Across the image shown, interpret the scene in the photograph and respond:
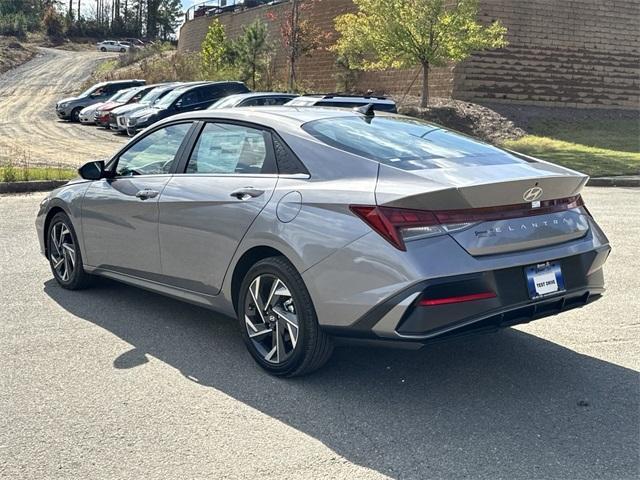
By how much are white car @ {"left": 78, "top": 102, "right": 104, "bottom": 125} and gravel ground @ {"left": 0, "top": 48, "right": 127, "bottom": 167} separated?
0.37 metres

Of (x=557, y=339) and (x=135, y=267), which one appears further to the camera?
(x=135, y=267)

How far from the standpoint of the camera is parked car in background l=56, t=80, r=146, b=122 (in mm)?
29766

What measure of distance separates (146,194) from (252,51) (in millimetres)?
30387

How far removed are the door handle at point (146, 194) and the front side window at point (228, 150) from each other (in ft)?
A: 1.04

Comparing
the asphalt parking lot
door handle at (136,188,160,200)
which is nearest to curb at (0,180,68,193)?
the asphalt parking lot

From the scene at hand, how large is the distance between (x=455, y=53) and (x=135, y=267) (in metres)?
19.4

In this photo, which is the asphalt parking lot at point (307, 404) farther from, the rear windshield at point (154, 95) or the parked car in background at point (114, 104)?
the parked car in background at point (114, 104)

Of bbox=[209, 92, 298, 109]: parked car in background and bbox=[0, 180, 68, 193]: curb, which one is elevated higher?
bbox=[209, 92, 298, 109]: parked car in background

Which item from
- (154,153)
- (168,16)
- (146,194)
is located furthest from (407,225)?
Result: (168,16)

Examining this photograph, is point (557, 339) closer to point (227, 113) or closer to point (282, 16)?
point (227, 113)

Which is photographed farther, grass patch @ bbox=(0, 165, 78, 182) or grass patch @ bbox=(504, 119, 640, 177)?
grass patch @ bbox=(504, 119, 640, 177)

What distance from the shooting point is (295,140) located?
4.27 m

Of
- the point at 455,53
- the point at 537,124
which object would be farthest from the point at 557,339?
the point at 537,124

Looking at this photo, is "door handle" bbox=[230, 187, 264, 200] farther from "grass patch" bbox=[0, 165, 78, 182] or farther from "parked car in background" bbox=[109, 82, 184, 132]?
"parked car in background" bbox=[109, 82, 184, 132]
